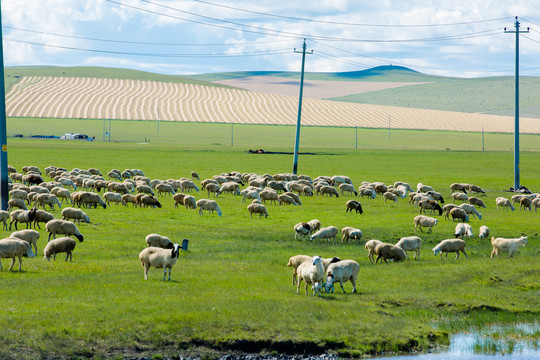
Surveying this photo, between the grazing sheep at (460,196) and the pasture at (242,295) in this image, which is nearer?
the pasture at (242,295)

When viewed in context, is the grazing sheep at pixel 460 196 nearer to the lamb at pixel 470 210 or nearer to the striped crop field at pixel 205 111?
the lamb at pixel 470 210

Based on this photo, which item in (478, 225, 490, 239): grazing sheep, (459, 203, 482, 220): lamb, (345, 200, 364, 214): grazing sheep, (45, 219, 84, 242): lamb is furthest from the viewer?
(345, 200, 364, 214): grazing sheep

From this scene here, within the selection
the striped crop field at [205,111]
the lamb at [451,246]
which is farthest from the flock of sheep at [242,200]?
the striped crop field at [205,111]

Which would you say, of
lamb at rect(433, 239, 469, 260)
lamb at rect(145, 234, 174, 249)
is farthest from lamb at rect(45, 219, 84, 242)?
lamb at rect(433, 239, 469, 260)

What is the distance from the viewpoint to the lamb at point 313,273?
59.1 feet

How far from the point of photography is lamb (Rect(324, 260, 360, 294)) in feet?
60.8

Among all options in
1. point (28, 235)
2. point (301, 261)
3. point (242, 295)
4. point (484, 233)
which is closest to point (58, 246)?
point (28, 235)

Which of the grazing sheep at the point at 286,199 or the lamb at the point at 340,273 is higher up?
the grazing sheep at the point at 286,199

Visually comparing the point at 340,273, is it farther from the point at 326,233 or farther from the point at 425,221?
the point at 425,221

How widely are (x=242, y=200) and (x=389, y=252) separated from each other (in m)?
19.4

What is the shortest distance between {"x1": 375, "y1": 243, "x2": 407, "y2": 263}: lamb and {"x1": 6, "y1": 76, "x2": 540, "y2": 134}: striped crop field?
138 m

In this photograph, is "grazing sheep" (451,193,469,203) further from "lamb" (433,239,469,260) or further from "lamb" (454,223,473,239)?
"lamb" (433,239,469,260)

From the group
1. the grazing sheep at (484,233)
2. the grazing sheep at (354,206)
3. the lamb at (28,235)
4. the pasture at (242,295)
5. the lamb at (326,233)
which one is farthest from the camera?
the grazing sheep at (354,206)

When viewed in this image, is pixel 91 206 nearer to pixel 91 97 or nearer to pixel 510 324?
pixel 510 324
